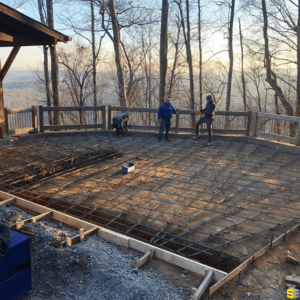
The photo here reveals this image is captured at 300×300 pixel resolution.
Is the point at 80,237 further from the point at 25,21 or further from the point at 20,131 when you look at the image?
the point at 20,131

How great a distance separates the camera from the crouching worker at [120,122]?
11.1 m

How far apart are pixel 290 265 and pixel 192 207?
1901mm

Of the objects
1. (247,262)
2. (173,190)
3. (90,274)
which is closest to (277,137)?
(173,190)

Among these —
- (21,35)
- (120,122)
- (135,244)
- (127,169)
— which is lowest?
(135,244)

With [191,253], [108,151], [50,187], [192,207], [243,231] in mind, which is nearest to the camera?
[191,253]

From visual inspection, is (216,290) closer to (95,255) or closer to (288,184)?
(95,255)

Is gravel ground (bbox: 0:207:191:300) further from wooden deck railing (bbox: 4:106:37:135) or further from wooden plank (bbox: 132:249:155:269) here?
wooden deck railing (bbox: 4:106:37:135)

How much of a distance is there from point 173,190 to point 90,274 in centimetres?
301

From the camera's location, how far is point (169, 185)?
622cm

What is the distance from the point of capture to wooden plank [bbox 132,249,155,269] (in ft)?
11.0

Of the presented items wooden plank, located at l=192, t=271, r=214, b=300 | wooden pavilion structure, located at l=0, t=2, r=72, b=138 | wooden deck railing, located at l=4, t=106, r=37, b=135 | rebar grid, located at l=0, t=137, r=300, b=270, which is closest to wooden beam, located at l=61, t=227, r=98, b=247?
rebar grid, located at l=0, t=137, r=300, b=270

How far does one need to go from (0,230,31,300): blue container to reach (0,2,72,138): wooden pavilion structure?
677cm

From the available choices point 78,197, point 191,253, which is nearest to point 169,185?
point 78,197

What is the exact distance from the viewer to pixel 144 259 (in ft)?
11.3
